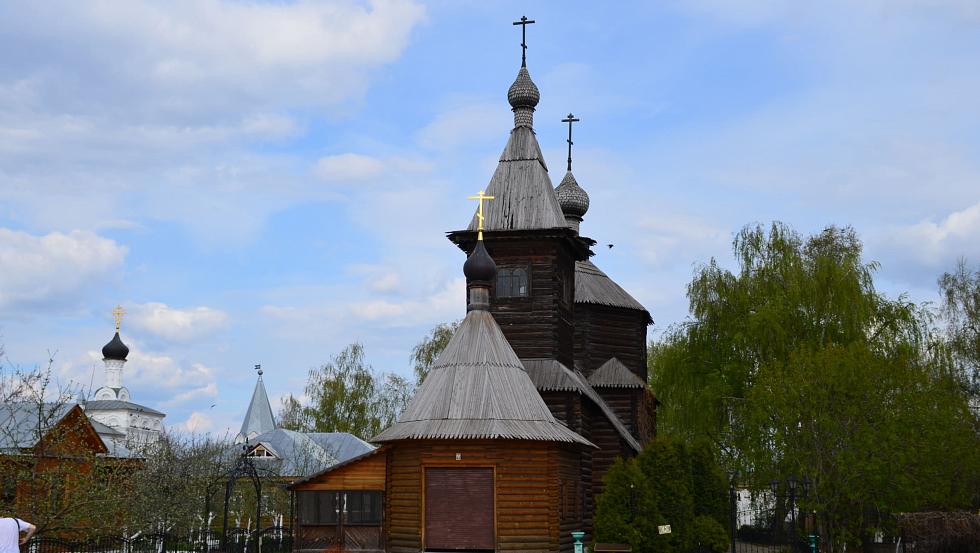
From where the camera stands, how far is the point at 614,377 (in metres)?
33.3

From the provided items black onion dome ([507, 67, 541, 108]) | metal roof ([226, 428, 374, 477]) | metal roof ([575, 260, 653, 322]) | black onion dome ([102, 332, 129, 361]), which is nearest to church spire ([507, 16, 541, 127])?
black onion dome ([507, 67, 541, 108])

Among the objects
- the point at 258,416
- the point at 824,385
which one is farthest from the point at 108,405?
the point at 824,385

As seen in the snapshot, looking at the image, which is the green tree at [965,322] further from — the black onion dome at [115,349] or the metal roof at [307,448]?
the black onion dome at [115,349]

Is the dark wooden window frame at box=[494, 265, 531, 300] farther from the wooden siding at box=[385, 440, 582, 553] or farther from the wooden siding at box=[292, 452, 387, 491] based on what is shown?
the wooden siding at box=[385, 440, 582, 553]

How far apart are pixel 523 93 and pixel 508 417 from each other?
1198 cm

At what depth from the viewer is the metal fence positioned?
21.5m

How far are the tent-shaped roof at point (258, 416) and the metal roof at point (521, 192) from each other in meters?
32.5

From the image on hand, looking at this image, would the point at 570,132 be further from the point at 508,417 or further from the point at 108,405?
the point at 108,405

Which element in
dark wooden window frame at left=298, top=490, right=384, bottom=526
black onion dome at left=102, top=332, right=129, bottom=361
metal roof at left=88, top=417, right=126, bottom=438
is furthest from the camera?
black onion dome at left=102, top=332, right=129, bottom=361

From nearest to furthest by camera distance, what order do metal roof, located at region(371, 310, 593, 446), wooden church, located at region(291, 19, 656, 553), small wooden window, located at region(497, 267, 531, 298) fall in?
metal roof, located at region(371, 310, 593, 446)
wooden church, located at region(291, 19, 656, 553)
small wooden window, located at region(497, 267, 531, 298)

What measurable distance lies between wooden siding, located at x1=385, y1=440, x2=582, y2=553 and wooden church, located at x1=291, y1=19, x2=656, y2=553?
0.03 m

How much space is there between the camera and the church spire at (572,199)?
38781mm

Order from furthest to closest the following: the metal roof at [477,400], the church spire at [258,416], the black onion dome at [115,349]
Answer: the black onion dome at [115,349] → the church spire at [258,416] → the metal roof at [477,400]

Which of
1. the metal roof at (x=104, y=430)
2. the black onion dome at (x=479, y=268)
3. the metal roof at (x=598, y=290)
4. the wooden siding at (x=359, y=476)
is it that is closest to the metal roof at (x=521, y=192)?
the black onion dome at (x=479, y=268)
